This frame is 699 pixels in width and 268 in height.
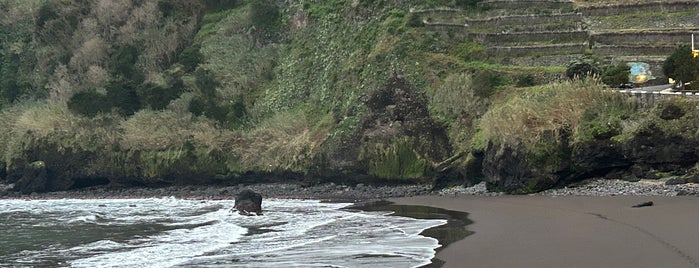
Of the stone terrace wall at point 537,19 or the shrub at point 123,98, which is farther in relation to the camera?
the shrub at point 123,98

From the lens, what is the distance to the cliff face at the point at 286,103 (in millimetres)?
43094

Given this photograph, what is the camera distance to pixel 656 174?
125 feet

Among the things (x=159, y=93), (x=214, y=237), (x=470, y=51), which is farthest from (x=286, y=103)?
(x=214, y=237)

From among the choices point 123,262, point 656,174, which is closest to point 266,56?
point 656,174

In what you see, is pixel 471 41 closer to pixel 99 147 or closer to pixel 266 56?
pixel 266 56

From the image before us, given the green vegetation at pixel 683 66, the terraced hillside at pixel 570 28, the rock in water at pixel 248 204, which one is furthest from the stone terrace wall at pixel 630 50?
the rock in water at pixel 248 204

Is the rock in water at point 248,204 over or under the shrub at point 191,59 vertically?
under

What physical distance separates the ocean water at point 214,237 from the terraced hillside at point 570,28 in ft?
56.8

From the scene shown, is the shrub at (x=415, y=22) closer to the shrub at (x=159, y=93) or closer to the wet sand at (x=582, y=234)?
the shrub at (x=159, y=93)

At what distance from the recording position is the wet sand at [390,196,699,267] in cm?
2327

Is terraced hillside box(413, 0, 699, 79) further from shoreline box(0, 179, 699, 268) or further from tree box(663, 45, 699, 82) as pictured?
shoreline box(0, 179, 699, 268)

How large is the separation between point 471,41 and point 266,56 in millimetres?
17102

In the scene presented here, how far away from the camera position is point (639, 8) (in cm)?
6156

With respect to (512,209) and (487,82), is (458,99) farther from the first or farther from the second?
(512,209)
